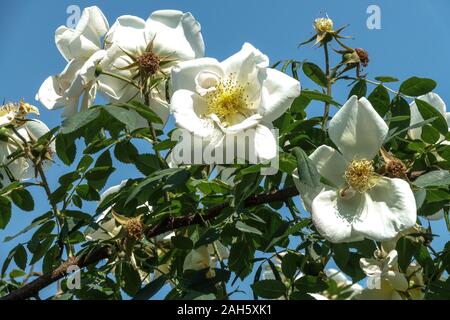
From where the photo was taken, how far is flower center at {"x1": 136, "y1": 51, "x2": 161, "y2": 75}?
2229mm

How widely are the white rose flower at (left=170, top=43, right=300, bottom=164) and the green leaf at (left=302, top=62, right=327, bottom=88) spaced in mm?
325

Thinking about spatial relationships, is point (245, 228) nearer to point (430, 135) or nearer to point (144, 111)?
point (144, 111)

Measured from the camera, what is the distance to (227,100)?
7.02 ft

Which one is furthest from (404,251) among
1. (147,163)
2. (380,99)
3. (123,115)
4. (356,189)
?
(123,115)

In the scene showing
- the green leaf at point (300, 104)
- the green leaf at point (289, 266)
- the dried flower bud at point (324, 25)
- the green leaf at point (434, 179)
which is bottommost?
the green leaf at point (289, 266)

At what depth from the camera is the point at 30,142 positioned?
2.36m

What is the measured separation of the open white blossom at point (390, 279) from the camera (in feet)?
8.20

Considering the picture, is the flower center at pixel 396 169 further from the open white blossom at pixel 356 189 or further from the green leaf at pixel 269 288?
the green leaf at pixel 269 288

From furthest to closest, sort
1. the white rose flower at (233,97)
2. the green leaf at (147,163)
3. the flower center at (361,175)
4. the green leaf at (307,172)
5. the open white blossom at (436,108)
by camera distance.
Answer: the open white blossom at (436,108), the green leaf at (147,163), the flower center at (361,175), the white rose flower at (233,97), the green leaf at (307,172)

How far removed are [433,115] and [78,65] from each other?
1073 mm

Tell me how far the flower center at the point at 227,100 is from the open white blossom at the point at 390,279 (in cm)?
72

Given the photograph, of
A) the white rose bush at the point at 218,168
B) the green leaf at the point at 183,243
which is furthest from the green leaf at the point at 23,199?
the green leaf at the point at 183,243

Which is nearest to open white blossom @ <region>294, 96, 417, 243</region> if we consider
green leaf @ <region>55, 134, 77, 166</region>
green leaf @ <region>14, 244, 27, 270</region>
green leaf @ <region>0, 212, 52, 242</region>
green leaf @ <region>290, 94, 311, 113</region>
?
green leaf @ <region>290, 94, 311, 113</region>
